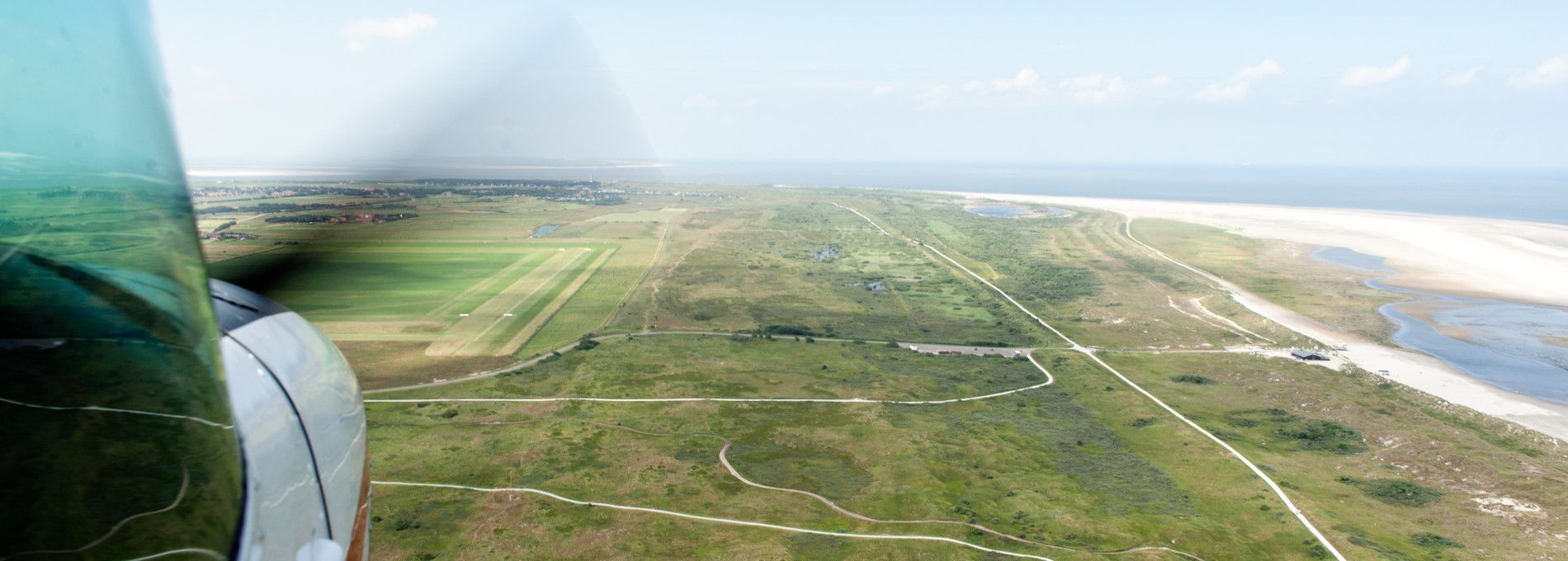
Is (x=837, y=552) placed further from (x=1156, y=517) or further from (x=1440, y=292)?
(x=1440, y=292)

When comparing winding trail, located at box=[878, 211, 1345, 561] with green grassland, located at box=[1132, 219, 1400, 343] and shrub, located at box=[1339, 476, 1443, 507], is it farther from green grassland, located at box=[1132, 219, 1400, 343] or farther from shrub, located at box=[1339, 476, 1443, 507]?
green grassland, located at box=[1132, 219, 1400, 343]

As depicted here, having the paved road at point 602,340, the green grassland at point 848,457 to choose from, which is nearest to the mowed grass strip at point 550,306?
the paved road at point 602,340

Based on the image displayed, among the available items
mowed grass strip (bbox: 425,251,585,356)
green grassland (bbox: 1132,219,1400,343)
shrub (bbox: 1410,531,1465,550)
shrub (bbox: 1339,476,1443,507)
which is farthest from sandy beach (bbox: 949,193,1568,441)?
mowed grass strip (bbox: 425,251,585,356)

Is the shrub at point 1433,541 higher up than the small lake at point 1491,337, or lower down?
lower down

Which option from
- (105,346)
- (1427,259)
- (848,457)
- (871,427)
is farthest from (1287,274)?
(105,346)

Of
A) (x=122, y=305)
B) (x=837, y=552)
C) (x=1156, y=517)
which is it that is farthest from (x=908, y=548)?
(x=122, y=305)

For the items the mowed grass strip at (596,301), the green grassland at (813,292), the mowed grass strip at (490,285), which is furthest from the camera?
the green grassland at (813,292)

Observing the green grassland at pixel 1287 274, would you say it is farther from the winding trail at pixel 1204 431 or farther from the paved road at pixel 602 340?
the paved road at pixel 602 340

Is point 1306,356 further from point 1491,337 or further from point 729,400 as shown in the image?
point 729,400
